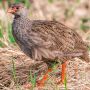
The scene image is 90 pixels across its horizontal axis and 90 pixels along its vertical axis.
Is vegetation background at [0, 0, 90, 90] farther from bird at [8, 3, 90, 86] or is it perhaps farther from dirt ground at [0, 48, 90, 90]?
bird at [8, 3, 90, 86]

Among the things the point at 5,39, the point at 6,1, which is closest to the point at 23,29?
the point at 5,39

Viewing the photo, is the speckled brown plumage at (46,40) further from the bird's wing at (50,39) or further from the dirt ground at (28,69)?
the dirt ground at (28,69)

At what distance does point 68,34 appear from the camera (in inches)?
342

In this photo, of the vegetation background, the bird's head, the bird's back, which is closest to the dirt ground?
the vegetation background

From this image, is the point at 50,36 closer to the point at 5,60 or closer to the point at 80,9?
the point at 5,60

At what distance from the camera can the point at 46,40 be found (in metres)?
8.41

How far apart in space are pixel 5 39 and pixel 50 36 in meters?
1.88

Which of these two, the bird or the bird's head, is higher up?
the bird's head

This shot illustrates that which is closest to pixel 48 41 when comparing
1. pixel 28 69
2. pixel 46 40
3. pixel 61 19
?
pixel 46 40

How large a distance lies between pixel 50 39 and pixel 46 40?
0.27 ft

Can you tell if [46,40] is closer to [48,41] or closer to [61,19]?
[48,41]

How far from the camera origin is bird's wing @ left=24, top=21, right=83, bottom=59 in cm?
833

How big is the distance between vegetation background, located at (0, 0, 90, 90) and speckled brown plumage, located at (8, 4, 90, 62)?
33 centimetres

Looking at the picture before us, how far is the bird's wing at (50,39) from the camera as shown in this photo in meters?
8.33
